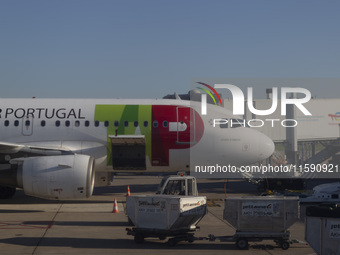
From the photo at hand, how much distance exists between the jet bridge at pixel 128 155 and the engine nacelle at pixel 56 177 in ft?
8.31

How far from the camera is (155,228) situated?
43.2 feet

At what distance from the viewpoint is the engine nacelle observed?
18.5 metres

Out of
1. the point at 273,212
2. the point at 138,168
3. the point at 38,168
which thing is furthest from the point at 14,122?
the point at 273,212

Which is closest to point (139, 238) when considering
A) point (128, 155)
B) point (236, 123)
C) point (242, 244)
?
point (242, 244)

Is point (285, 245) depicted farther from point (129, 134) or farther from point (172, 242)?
point (129, 134)

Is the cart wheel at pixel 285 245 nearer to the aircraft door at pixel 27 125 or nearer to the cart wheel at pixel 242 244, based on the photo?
the cart wheel at pixel 242 244

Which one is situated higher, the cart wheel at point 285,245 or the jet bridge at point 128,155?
the jet bridge at point 128,155

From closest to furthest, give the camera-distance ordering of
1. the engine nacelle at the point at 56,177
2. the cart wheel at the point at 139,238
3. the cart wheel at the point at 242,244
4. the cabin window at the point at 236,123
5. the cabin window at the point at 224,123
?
the cart wheel at the point at 242,244, the cart wheel at the point at 139,238, the engine nacelle at the point at 56,177, the cabin window at the point at 224,123, the cabin window at the point at 236,123

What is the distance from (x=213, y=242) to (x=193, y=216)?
0.88 meters

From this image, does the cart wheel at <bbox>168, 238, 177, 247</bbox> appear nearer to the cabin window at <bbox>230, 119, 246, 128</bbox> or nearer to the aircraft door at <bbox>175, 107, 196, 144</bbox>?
the aircraft door at <bbox>175, 107, 196, 144</bbox>

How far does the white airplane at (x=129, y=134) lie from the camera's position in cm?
2127

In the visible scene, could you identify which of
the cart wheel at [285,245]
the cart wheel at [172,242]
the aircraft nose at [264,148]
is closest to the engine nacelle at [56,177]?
the cart wheel at [172,242]

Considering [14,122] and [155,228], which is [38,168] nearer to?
[14,122]

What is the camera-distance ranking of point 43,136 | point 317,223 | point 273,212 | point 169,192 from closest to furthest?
point 317,223 < point 273,212 < point 169,192 < point 43,136
